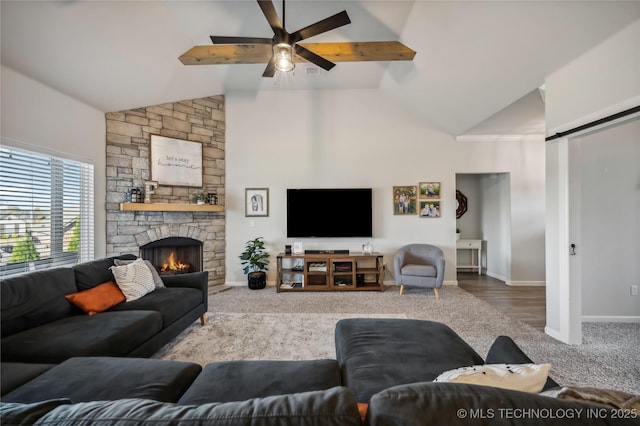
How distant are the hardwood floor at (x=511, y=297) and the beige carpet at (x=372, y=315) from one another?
203mm

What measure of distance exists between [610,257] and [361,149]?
11.8 ft

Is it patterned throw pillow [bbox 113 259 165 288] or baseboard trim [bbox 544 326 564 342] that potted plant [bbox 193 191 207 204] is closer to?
patterned throw pillow [bbox 113 259 165 288]

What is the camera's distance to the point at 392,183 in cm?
486

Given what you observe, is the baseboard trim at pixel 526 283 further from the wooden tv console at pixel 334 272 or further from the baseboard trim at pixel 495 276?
the wooden tv console at pixel 334 272

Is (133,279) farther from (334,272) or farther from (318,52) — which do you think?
(318,52)

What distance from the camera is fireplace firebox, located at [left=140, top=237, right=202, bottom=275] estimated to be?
425 centimetres

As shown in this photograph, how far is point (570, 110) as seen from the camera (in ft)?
8.25

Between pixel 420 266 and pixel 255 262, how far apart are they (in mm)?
2751

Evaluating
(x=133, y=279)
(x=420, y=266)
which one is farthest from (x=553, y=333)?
(x=133, y=279)

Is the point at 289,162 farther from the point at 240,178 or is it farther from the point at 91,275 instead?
the point at 91,275

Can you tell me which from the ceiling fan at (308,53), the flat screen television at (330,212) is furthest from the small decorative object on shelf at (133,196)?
the flat screen television at (330,212)

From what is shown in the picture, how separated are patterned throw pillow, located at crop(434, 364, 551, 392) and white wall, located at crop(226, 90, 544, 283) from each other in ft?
13.0

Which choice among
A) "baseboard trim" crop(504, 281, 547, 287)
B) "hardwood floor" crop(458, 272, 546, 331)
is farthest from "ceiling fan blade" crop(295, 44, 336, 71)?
"baseboard trim" crop(504, 281, 547, 287)

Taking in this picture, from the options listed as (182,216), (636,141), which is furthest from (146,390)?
(636,141)
